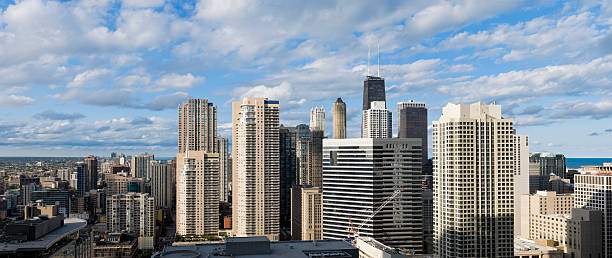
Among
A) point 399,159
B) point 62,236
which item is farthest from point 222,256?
point 399,159

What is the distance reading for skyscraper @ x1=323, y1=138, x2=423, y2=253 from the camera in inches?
6983

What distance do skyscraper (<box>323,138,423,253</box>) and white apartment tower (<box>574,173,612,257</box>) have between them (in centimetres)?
6060

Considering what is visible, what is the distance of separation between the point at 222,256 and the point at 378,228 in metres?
93.1

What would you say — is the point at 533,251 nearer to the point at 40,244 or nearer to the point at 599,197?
the point at 599,197

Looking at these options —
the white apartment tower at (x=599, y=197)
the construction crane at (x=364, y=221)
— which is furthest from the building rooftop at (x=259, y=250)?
the white apartment tower at (x=599, y=197)

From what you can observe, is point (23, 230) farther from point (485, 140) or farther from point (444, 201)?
point (485, 140)

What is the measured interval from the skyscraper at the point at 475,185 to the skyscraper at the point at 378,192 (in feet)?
143

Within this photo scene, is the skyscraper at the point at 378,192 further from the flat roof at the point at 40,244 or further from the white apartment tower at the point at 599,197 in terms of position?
the flat roof at the point at 40,244

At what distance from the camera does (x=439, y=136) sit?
136 metres

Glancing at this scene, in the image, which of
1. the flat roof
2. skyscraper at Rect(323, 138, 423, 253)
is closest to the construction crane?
skyscraper at Rect(323, 138, 423, 253)

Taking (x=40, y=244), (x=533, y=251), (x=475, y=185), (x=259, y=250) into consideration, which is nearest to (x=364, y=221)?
(x=533, y=251)

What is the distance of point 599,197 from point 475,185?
7817 cm

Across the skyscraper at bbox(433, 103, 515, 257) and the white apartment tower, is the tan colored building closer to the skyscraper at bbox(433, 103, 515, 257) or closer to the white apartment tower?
the white apartment tower

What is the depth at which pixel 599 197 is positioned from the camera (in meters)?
177
